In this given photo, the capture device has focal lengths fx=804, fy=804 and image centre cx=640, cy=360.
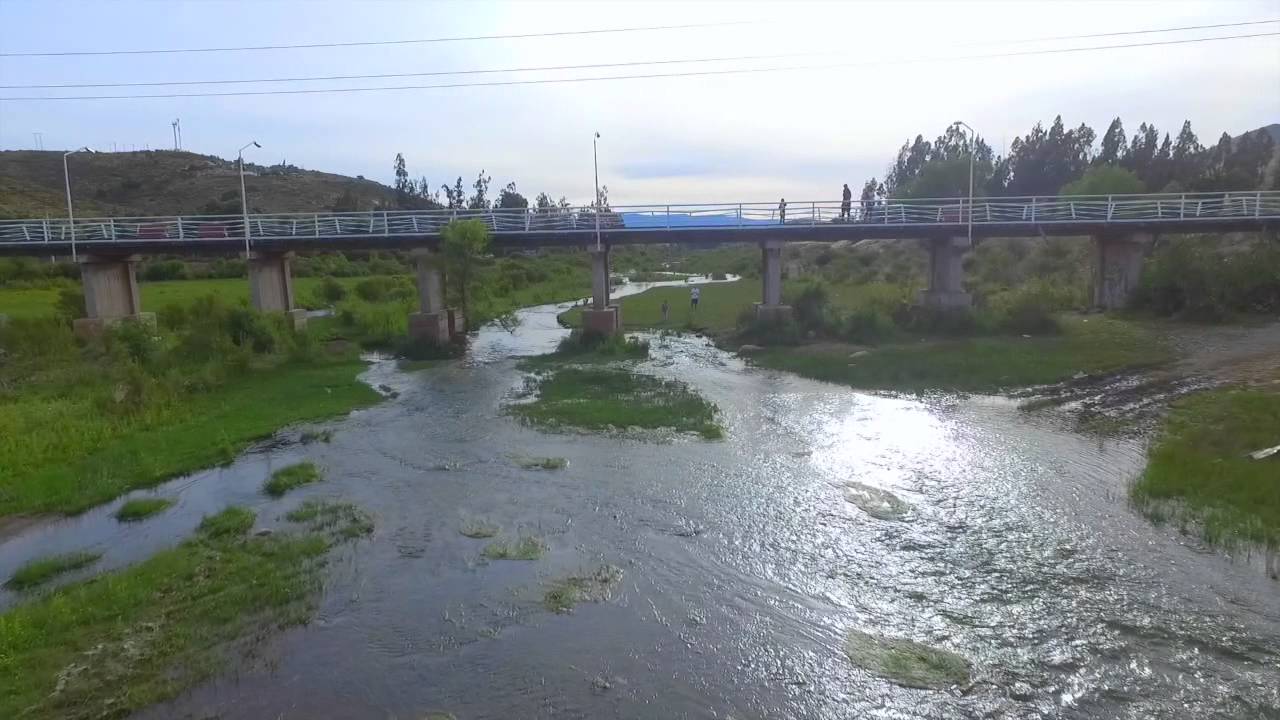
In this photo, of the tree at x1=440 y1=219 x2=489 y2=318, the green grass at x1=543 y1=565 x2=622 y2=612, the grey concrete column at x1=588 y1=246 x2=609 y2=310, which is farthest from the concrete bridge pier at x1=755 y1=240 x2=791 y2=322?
the green grass at x1=543 y1=565 x2=622 y2=612

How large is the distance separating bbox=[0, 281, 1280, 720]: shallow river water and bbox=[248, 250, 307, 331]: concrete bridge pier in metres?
23.8

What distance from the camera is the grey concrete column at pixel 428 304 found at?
41.1 m

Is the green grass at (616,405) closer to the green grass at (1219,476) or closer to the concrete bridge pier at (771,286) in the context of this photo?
the green grass at (1219,476)

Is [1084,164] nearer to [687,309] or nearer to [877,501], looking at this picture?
[687,309]

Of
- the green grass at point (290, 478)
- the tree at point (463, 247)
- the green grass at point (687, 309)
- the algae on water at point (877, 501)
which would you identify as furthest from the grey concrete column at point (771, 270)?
the green grass at point (290, 478)

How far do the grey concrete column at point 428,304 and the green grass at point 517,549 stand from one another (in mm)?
27285

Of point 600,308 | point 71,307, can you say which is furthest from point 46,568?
point 71,307

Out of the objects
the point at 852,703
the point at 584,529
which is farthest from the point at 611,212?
the point at 852,703

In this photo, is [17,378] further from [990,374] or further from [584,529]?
[990,374]

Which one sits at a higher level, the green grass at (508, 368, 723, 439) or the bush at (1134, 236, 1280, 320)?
the bush at (1134, 236, 1280, 320)

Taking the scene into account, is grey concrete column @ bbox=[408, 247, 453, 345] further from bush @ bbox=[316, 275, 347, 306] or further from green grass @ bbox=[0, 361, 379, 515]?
bush @ bbox=[316, 275, 347, 306]

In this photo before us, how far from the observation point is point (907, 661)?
10680 millimetres

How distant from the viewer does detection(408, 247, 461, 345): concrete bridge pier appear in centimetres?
4109

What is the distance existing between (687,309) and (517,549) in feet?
138
